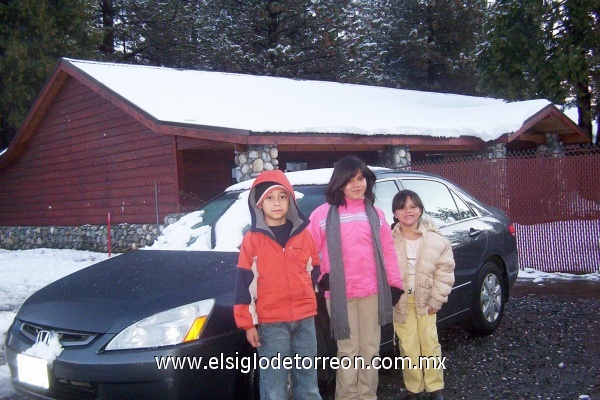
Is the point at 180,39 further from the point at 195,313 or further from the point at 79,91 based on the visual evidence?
the point at 195,313

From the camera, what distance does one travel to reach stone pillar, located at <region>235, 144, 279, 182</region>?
10.8 m

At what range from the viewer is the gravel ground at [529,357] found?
4227 millimetres

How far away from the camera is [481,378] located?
451cm

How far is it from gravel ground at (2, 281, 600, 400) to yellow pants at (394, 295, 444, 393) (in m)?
0.25

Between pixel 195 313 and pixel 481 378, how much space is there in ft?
7.93

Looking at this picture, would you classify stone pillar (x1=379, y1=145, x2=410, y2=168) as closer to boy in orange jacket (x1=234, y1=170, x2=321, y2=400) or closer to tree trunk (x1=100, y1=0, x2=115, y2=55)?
boy in orange jacket (x1=234, y1=170, x2=321, y2=400)

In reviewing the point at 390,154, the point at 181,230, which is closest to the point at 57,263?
the point at 390,154

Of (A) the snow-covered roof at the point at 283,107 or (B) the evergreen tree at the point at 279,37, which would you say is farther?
(B) the evergreen tree at the point at 279,37

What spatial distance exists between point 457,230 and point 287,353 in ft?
7.75

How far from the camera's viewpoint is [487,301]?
5.52 meters

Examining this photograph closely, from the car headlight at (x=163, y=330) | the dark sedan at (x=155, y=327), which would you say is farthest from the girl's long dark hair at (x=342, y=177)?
the car headlight at (x=163, y=330)

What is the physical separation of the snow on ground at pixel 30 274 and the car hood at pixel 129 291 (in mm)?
1273

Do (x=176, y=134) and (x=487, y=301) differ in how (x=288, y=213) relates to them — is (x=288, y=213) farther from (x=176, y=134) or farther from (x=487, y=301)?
(x=176, y=134)

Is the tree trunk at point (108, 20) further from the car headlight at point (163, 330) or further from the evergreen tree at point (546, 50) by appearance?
the car headlight at point (163, 330)
